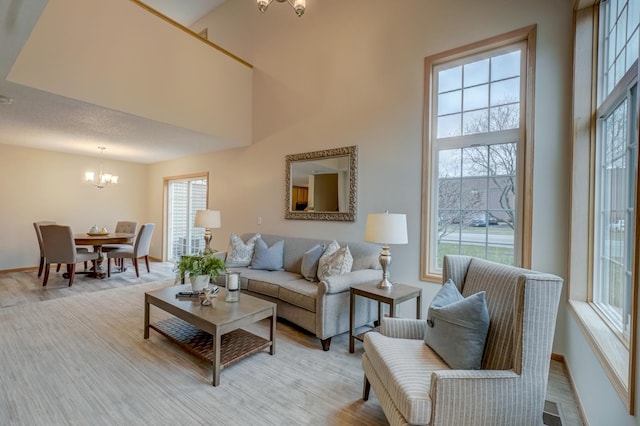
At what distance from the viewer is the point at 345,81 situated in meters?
3.94

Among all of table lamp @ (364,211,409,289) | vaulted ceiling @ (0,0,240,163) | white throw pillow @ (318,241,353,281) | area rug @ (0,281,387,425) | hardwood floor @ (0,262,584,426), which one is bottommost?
area rug @ (0,281,387,425)

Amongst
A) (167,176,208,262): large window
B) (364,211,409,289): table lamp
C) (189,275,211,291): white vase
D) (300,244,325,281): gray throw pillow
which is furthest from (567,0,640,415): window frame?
(167,176,208,262): large window

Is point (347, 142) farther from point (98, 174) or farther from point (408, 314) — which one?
point (98, 174)

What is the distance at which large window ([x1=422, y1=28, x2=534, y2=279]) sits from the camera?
283cm

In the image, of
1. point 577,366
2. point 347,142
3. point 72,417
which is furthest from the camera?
point 347,142

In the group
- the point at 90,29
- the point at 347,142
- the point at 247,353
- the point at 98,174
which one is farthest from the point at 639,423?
the point at 98,174

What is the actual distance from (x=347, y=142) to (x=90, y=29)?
123 inches

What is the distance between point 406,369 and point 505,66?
298cm

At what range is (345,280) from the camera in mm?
2896

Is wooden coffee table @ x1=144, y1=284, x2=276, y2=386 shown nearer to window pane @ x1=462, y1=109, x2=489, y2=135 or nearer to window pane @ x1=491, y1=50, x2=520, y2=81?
window pane @ x1=462, y1=109, x2=489, y2=135

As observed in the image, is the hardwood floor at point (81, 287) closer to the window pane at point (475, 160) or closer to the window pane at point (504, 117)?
the window pane at point (475, 160)

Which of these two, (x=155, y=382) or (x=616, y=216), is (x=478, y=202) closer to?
(x=616, y=216)

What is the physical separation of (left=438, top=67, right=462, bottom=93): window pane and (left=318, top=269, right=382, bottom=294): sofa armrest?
2.15 meters

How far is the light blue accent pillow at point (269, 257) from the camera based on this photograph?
4.01 m
